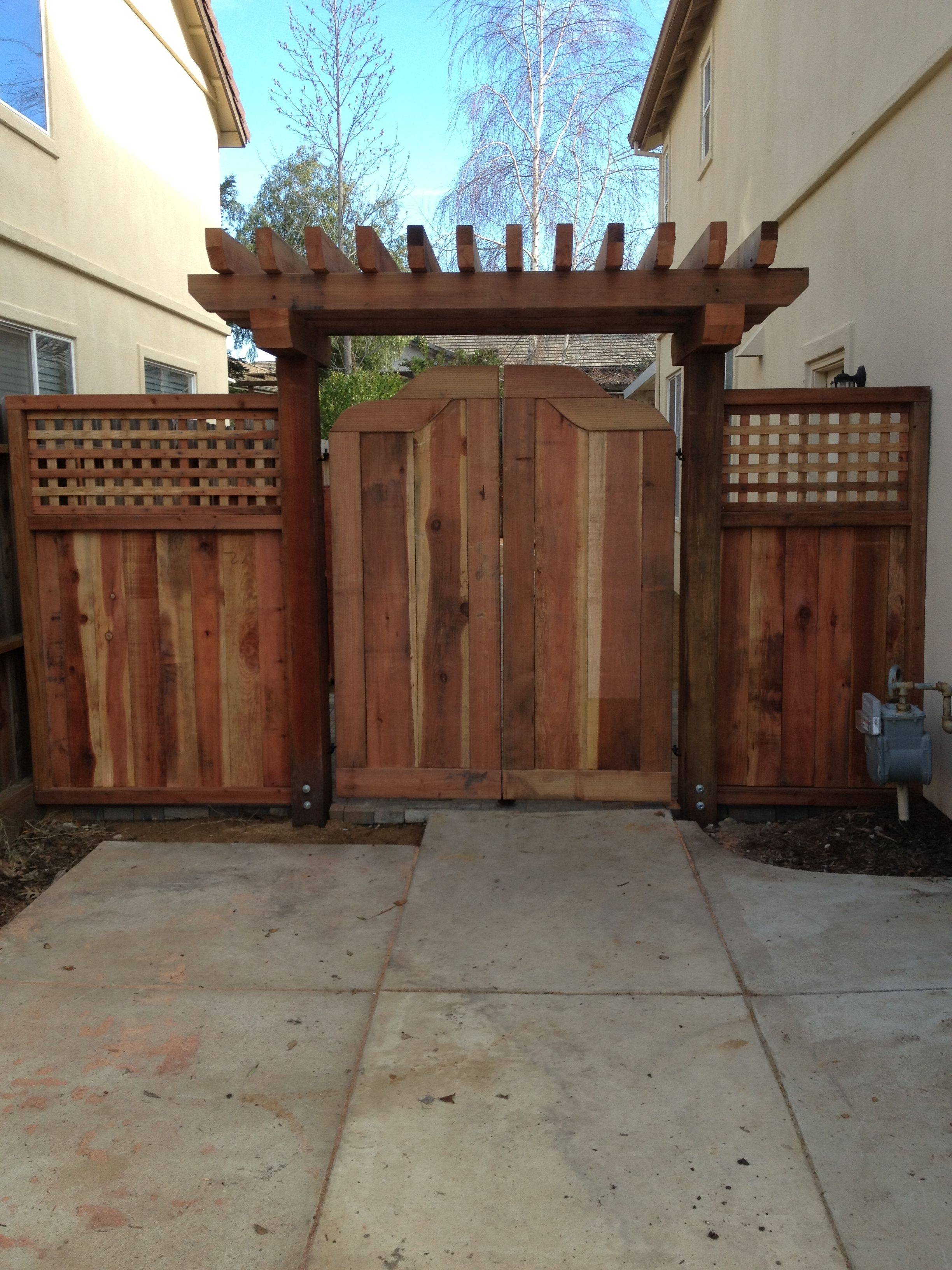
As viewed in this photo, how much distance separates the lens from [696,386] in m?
4.53

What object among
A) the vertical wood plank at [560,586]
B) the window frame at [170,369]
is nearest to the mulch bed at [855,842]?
the vertical wood plank at [560,586]

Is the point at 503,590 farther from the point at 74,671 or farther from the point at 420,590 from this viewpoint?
the point at 74,671

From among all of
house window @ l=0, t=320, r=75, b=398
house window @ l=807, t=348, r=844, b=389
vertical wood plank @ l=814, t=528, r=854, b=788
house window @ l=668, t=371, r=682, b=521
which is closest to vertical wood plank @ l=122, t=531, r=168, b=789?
house window @ l=0, t=320, r=75, b=398

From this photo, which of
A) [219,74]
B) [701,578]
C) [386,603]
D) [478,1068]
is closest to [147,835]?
[386,603]

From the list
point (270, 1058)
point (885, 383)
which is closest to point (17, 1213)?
point (270, 1058)

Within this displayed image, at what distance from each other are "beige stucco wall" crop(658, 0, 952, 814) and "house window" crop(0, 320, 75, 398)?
476 cm

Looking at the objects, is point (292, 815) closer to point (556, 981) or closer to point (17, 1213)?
point (556, 981)

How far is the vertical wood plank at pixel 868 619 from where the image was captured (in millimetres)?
4645

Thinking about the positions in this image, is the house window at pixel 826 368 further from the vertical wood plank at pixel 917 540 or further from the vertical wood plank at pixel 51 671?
the vertical wood plank at pixel 51 671

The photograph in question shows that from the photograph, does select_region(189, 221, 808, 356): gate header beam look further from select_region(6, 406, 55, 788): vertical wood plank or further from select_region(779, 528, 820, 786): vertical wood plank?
select_region(6, 406, 55, 788): vertical wood plank

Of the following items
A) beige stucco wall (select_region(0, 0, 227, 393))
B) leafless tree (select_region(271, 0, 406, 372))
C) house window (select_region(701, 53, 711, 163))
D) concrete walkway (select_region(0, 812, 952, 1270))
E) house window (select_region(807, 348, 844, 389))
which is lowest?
concrete walkway (select_region(0, 812, 952, 1270))

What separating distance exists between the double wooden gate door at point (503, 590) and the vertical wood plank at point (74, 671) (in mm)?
1234

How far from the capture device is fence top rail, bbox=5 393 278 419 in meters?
4.68

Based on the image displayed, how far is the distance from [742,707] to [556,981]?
1.94m
